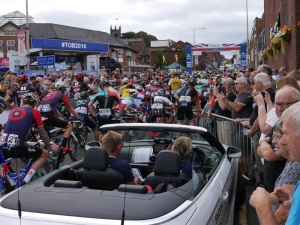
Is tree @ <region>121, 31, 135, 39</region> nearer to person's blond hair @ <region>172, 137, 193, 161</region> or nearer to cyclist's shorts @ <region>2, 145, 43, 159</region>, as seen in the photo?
cyclist's shorts @ <region>2, 145, 43, 159</region>

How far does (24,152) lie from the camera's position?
643 centimetres

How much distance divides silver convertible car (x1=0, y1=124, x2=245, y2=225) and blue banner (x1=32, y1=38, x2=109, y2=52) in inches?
1608

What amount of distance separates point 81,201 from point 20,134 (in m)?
3.71

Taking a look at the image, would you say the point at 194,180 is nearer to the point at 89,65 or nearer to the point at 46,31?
the point at 89,65

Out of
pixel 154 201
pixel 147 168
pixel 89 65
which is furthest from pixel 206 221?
pixel 89 65

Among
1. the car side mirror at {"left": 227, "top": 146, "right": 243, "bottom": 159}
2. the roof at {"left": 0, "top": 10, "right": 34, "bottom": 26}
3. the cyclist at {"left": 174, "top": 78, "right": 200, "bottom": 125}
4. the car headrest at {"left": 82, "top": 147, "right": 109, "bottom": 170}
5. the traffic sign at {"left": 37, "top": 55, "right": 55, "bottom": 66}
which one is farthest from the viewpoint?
the roof at {"left": 0, "top": 10, "right": 34, "bottom": 26}

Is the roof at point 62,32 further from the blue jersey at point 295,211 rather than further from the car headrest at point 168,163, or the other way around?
the blue jersey at point 295,211

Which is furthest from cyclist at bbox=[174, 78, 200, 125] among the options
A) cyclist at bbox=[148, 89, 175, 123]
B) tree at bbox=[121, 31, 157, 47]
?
tree at bbox=[121, 31, 157, 47]

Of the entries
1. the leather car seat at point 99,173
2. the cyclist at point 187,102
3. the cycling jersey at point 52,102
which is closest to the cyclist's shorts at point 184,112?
the cyclist at point 187,102

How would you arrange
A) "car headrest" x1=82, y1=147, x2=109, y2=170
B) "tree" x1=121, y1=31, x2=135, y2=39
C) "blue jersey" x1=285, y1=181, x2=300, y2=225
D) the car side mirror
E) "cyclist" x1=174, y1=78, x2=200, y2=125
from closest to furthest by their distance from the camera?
"blue jersey" x1=285, y1=181, x2=300, y2=225
"car headrest" x1=82, y1=147, x2=109, y2=170
the car side mirror
"cyclist" x1=174, y1=78, x2=200, y2=125
"tree" x1=121, y1=31, x2=135, y2=39

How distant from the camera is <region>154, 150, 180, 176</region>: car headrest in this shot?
368cm

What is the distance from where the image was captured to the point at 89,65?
4050 centimetres

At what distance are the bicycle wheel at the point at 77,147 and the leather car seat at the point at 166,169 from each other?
6.27 metres

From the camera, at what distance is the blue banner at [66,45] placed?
44.1m
